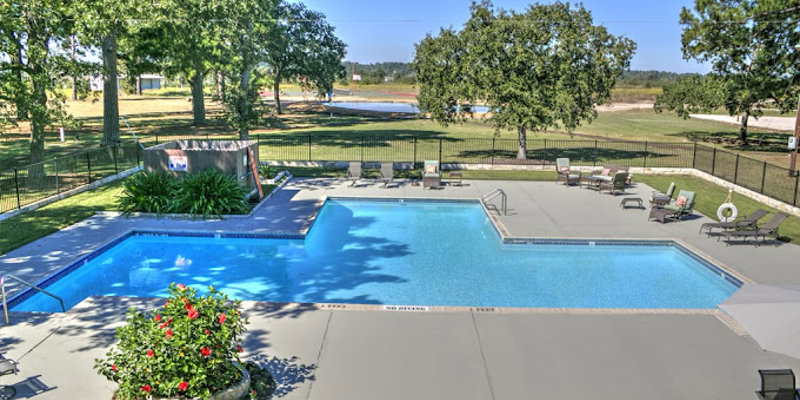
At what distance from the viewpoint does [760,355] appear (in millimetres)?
8617

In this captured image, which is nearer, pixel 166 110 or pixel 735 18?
pixel 735 18

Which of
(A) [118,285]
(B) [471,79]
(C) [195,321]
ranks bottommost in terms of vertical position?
(A) [118,285]

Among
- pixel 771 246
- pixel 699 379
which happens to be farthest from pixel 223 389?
pixel 771 246

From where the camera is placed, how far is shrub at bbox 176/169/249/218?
16297 mm

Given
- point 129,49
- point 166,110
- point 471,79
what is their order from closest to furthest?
1. point 471,79
2. point 129,49
3. point 166,110

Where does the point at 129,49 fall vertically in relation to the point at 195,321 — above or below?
above

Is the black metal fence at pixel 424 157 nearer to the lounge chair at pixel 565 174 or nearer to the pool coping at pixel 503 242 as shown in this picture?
the lounge chair at pixel 565 174

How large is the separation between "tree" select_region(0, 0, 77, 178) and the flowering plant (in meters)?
13.7

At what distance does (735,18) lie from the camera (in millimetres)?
29531

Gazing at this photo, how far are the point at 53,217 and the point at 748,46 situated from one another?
33.9 metres

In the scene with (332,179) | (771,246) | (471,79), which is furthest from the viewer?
(471,79)

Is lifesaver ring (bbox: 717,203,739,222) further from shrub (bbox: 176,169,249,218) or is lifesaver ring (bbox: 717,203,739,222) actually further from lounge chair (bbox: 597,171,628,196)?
shrub (bbox: 176,169,249,218)

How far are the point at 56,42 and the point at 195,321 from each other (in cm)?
1748

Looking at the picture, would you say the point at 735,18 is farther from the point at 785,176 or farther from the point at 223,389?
the point at 223,389
